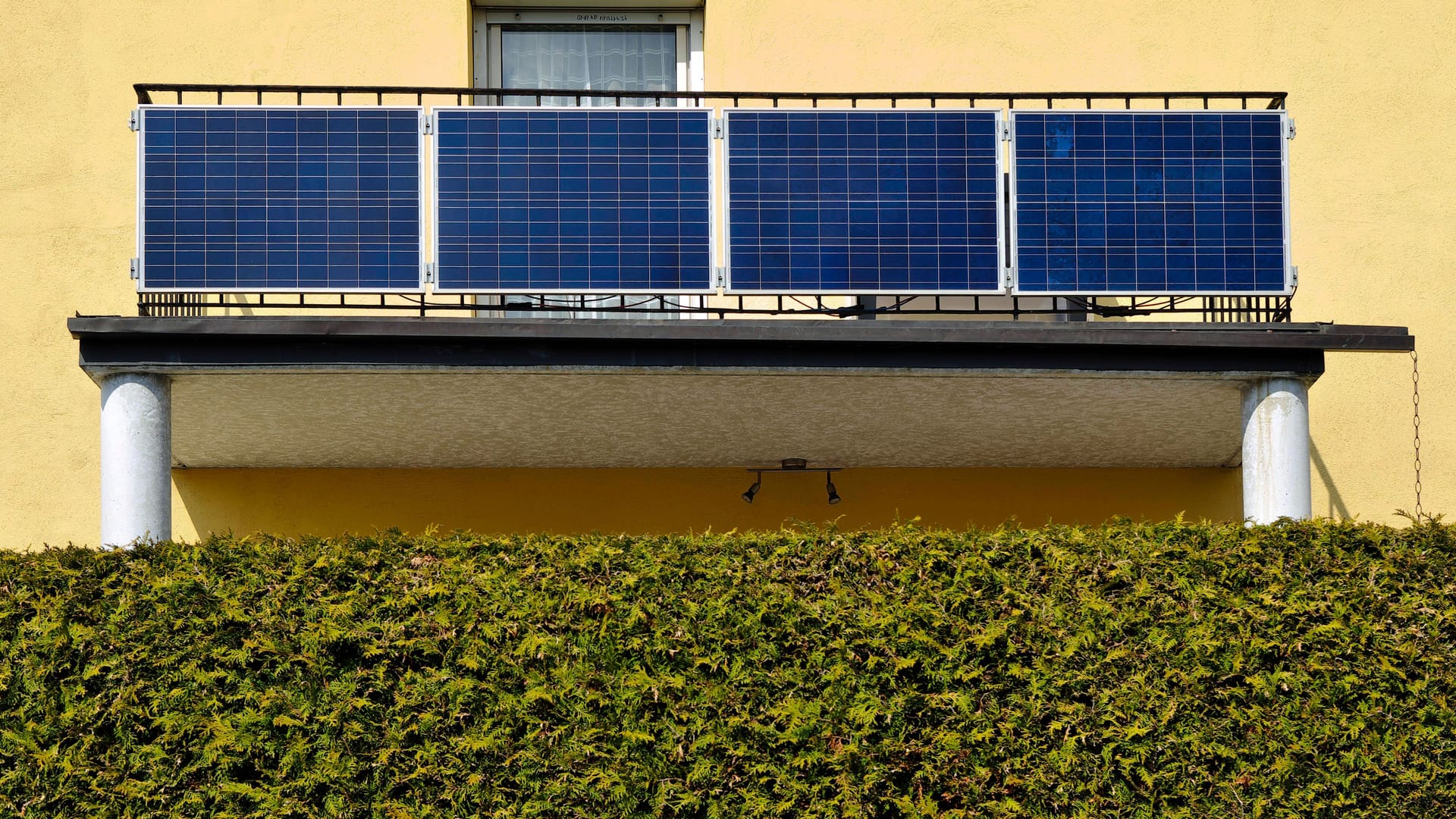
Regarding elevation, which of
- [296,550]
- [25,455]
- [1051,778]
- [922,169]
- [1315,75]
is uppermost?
Answer: [1315,75]

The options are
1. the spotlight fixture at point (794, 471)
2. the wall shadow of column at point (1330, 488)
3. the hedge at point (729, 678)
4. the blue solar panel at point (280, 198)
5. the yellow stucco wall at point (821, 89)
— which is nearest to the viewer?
the hedge at point (729, 678)

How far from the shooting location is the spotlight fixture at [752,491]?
32.3 feet

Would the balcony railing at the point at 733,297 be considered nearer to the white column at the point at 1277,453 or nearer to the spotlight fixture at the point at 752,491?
the white column at the point at 1277,453

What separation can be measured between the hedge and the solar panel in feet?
5.41

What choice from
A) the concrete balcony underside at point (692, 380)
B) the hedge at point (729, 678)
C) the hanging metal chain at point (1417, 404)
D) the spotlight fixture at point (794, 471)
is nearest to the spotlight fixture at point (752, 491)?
the spotlight fixture at point (794, 471)

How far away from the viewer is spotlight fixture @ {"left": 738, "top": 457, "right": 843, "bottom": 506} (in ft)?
31.9

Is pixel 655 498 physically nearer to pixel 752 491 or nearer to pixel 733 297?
pixel 752 491

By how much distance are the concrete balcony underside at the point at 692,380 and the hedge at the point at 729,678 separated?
3.56ft

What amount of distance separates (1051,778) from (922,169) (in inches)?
138

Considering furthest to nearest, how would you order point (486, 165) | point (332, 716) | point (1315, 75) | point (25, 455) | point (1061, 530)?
point (1315, 75) < point (25, 455) < point (486, 165) < point (1061, 530) < point (332, 716)

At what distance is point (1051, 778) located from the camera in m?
6.79

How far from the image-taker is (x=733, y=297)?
931 centimetres

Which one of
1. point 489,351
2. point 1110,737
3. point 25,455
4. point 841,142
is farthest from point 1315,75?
point 25,455

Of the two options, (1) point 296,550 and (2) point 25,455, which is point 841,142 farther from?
(2) point 25,455
